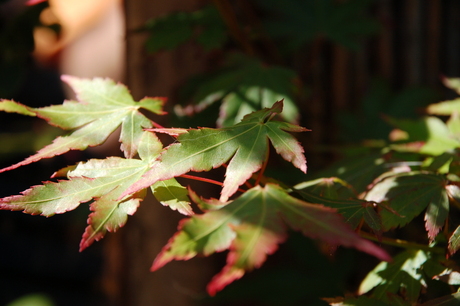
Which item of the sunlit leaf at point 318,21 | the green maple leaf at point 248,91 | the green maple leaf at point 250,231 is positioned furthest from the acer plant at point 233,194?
the sunlit leaf at point 318,21

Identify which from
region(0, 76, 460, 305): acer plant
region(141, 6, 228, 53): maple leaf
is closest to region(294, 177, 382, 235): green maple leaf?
region(0, 76, 460, 305): acer plant

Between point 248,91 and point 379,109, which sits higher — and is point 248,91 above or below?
above

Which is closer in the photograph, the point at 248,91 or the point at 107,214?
the point at 107,214

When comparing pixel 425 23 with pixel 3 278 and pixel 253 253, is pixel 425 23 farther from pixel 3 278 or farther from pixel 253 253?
pixel 3 278

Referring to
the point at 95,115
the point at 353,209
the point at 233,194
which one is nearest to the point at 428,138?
the point at 353,209

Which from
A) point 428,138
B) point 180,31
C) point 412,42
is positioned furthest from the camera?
point 412,42

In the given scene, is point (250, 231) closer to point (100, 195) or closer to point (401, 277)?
point (100, 195)

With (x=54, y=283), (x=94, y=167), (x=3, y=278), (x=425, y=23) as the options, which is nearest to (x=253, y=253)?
(x=94, y=167)
